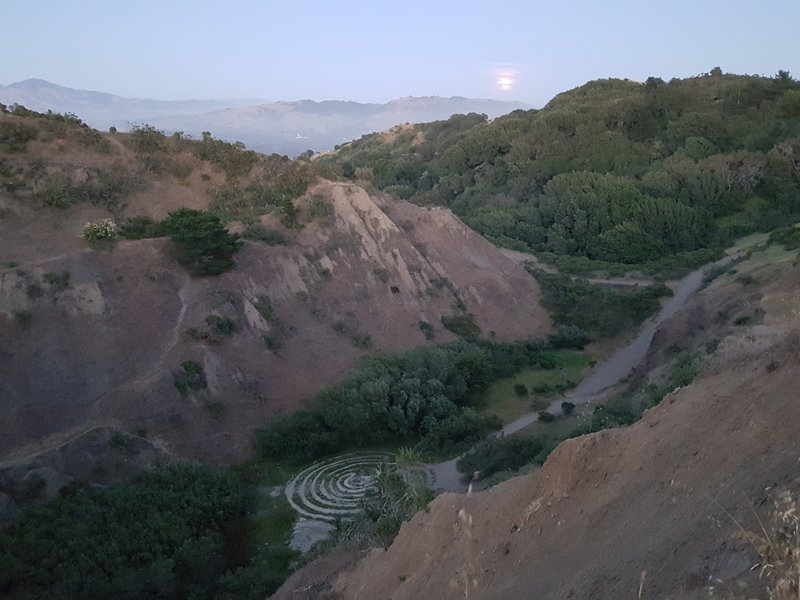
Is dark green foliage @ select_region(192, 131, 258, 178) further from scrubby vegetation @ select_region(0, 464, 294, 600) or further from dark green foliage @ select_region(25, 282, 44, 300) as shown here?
scrubby vegetation @ select_region(0, 464, 294, 600)

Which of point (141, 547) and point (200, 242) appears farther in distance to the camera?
point (200, 242)

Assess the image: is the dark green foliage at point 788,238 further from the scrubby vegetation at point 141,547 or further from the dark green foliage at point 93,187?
the dark green foliage at point 93,187

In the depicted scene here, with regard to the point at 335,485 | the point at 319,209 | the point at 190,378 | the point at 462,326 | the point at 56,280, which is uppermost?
the point at 319,209

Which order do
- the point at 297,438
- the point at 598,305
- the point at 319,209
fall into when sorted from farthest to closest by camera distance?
the point at 598,305 → the point at 319,209 → the point at 297,438

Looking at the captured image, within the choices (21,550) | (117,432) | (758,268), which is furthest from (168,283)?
(758,268)

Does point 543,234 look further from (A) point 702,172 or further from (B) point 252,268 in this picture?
(B) point 252,268

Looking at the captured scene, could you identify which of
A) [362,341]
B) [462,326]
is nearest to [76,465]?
[362,341]

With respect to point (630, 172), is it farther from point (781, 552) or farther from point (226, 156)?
point (781, 552)

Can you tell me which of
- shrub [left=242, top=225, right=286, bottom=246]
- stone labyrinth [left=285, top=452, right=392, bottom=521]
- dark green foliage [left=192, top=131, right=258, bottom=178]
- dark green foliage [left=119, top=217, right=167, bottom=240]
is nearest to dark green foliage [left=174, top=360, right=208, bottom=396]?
stone labyrinth [left=285, top=452, right=392, bottom=521]
